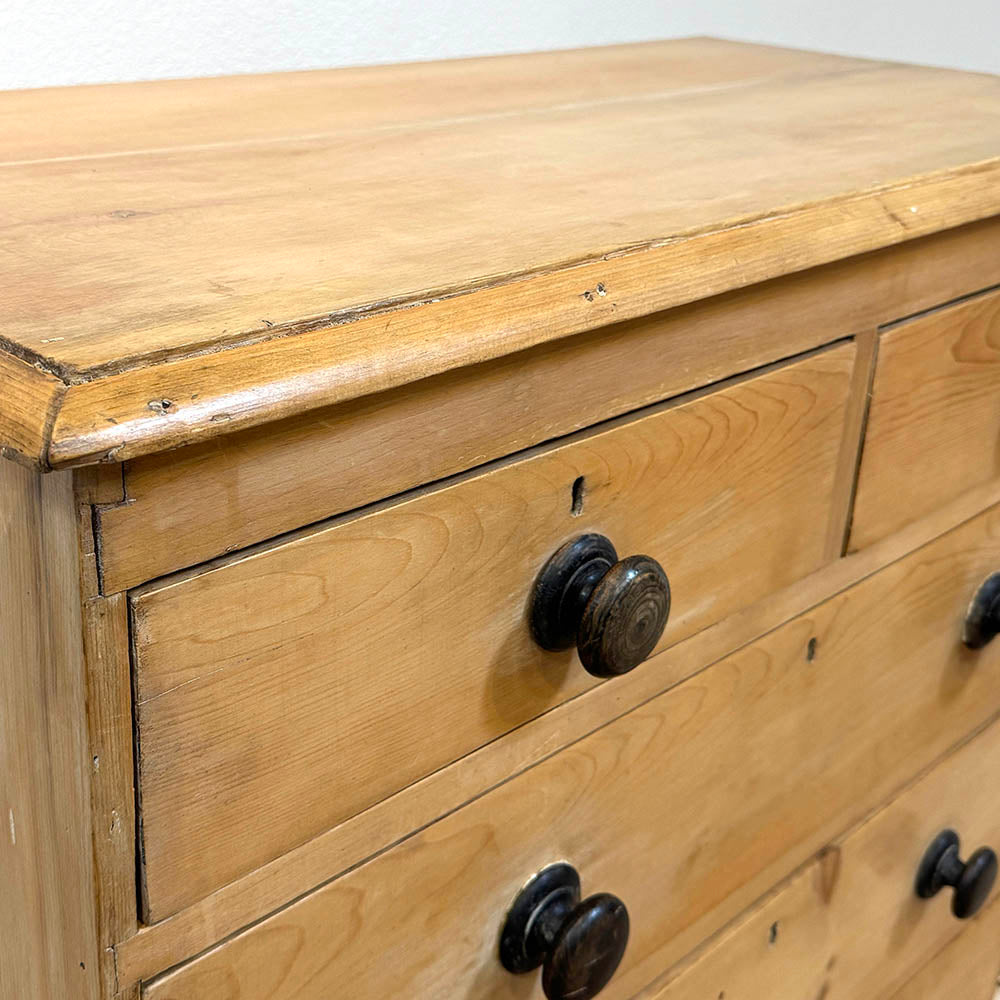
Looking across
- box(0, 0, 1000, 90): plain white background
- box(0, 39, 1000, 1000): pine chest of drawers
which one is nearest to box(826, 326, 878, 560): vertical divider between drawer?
box(0, 39, 1000, 1000): pine chest of drawers

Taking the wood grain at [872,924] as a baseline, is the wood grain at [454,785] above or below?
above

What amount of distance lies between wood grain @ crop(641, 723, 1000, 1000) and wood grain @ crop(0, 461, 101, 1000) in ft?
1.25

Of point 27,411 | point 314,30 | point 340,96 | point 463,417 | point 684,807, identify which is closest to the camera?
point 27,411

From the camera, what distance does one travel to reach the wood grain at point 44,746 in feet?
1.31

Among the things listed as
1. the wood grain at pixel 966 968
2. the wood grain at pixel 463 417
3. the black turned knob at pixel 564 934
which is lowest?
the wood grain at pixel 966 968

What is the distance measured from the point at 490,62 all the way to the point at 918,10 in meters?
1.02

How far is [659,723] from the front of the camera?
0.65m

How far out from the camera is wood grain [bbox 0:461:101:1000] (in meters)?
0.40

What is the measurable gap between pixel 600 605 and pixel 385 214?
191 millimetres

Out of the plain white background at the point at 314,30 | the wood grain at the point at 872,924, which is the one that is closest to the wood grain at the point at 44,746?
the wood grain at the point at 872,924

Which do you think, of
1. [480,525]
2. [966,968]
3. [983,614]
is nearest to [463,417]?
[480,525]

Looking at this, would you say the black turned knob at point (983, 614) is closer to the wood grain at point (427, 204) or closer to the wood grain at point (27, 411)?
the wood grain at point (427, 204)

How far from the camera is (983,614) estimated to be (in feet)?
2.89

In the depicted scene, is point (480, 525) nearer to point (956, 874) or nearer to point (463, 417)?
point (463, 417)
